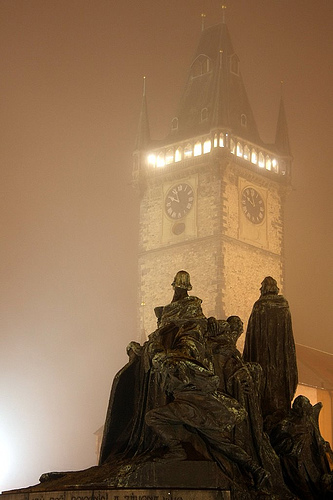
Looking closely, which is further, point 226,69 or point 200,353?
point 226,69

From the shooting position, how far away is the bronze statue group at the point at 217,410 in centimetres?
1446

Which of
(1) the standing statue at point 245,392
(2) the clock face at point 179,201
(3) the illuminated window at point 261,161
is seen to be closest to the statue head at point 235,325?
(1) the standing statue at point 245,392

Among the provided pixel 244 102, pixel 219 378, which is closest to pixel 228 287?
pixel 244 102

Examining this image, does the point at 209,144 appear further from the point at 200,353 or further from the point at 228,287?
the point at 200,353

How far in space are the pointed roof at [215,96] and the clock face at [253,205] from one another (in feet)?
10.5

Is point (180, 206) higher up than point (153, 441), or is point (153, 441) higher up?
point (180, 206)

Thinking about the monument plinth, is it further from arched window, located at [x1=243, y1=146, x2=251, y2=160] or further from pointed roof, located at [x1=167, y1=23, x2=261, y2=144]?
pointed roof, located at [x1=167, y1=23, x2=261, y2=144]

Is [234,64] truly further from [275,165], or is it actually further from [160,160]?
[160,160]

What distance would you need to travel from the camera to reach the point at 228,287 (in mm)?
64562

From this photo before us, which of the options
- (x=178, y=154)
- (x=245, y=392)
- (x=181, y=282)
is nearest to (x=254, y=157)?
(x=178, y=154)

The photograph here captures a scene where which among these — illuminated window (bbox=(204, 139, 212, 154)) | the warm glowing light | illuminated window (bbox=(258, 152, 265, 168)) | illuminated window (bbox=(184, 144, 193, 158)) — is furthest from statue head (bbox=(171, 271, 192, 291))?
illuminated window (bbox=(258, 152, 265, 168))

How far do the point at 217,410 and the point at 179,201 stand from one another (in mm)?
52857

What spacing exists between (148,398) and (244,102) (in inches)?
2251

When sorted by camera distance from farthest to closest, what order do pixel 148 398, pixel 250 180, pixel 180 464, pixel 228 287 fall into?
1. pixel 250 180
2. pixel 228 287
3. pixel 148 398
4. pixel 180 464
